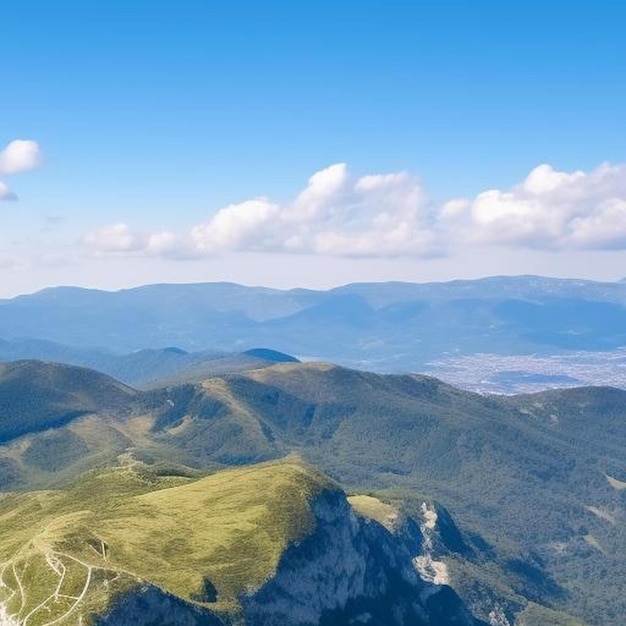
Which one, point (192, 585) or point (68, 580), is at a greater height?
point (68, 580)

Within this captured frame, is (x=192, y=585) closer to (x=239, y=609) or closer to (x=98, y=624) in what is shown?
(x=239, y=609)

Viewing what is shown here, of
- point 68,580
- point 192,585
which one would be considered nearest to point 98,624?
point 68,580

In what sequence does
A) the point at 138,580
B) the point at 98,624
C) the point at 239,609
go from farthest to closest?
the point at 239,609
the point at 138,580
the point at 98,624

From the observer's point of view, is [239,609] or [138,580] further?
[239,609]

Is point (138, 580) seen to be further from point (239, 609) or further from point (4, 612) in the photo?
point (239, 609)

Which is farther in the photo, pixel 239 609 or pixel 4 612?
pixel 239 609

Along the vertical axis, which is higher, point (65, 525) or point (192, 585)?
point (65, 525)

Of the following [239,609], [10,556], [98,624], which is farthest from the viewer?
[239,609]

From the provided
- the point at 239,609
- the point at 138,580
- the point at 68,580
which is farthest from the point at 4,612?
the point at 239,609

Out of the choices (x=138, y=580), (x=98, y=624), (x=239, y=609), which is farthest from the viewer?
(x=239, y=609)
